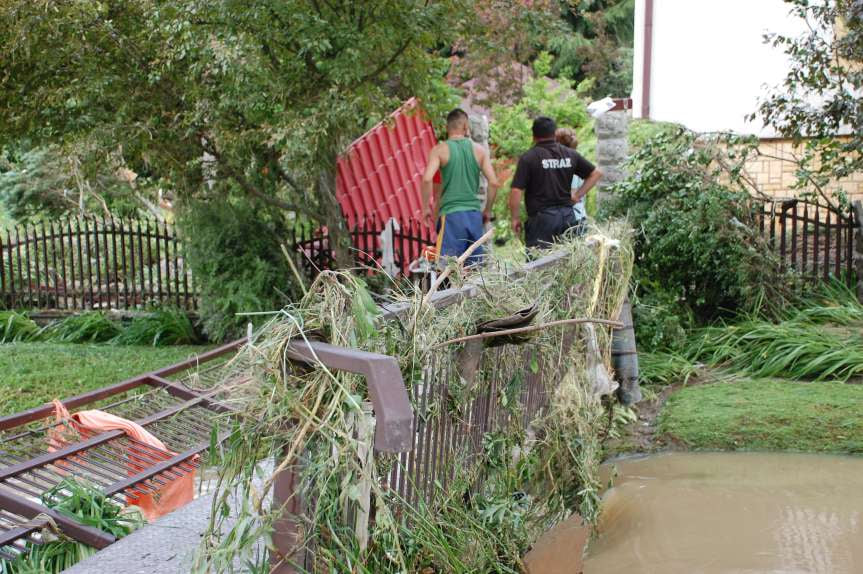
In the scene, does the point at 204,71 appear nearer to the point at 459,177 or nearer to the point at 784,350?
the point at 459,177

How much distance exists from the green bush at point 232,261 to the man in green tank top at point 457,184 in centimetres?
199

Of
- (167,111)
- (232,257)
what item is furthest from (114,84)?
(232,257)

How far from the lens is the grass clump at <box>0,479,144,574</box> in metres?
3.69

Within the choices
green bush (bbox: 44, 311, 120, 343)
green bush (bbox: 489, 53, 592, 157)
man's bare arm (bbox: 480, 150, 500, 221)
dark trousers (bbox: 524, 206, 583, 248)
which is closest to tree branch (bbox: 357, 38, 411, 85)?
man's bare arm (bbox: 480, 150, 500, 221)

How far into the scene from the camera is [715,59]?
14938 millimetres

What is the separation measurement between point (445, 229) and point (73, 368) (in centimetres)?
391

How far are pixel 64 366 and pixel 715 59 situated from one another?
10927 millimetres

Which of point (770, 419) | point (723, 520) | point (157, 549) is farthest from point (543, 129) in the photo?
point (157, 549)

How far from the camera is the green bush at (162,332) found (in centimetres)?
1092

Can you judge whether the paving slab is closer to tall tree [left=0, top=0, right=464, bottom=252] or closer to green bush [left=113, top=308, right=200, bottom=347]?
A: tall tree [left=0, top=0, right=464, bottom=252]

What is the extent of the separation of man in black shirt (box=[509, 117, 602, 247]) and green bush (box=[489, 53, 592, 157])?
1002 cm

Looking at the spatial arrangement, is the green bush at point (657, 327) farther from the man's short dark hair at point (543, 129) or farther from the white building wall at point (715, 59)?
the white building wall at point (715, 59)

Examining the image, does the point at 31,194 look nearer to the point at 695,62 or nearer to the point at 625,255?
the point at 695,62

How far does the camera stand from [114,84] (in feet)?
27.1
